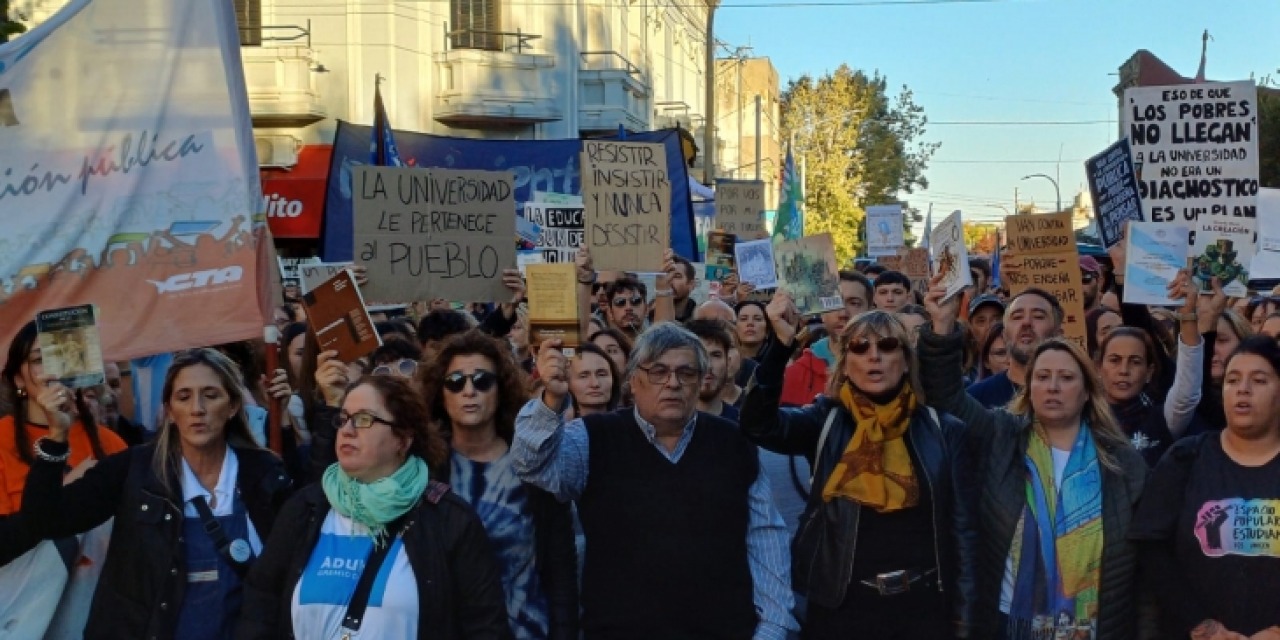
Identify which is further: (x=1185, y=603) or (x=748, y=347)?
(x=748, y=347)

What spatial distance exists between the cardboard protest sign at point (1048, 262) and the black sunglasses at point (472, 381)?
144 inches

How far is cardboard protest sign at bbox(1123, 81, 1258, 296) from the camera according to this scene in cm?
873

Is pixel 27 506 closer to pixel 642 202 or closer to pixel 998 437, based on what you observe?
pixel 998 437

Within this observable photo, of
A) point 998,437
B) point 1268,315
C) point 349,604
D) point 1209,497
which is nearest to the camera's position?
point 349,604

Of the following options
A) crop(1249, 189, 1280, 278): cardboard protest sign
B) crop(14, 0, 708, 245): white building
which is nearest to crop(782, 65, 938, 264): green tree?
crop(14, 0, 708, 245): white building

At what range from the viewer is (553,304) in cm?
529

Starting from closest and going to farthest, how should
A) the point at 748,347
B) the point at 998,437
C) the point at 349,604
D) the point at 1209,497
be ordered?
the point at 349,604
the point at 1209,497
the point at 998,437
the point at 748,347

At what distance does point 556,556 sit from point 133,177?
220cm

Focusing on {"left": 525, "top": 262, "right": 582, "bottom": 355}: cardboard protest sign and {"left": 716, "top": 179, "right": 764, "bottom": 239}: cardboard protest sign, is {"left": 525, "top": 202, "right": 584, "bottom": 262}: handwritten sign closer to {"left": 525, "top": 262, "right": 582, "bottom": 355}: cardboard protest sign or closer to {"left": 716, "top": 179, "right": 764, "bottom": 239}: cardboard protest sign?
{"left": 525, "top": 262, "right": 582, "bottom": 355}: cardboard protest sign

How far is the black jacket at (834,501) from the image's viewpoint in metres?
4.77

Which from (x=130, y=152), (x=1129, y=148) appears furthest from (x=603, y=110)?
(x=130, y=152)

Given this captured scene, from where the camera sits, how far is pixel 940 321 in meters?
5.09

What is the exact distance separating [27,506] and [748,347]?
4.99m

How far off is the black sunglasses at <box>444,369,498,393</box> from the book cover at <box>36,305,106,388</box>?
3.47ft
